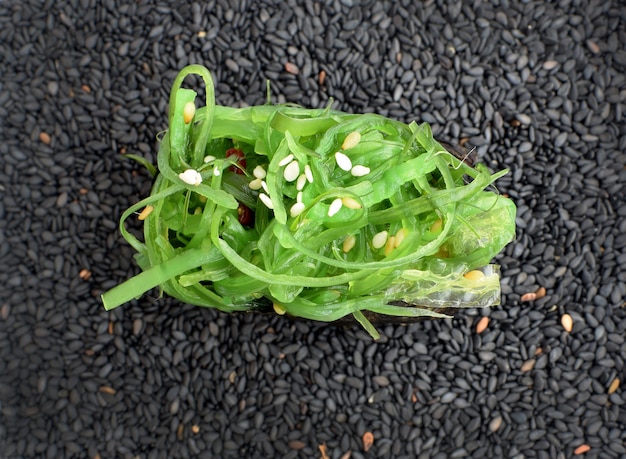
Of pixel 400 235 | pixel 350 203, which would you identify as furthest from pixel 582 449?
pixel 350 203

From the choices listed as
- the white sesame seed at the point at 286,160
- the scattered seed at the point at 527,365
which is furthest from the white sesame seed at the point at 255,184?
the scattered seed at the point at 527,365

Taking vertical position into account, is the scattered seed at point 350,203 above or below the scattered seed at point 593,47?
above

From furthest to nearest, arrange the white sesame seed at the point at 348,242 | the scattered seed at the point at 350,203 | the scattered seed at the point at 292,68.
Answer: the scattered seed at the point at 292,68 < the white sesame seed at the point at 348,242 < the scattered seed at the point at 350,203

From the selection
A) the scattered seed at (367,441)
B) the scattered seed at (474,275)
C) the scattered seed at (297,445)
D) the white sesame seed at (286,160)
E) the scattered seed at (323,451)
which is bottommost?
the scattered seed at (323,451)

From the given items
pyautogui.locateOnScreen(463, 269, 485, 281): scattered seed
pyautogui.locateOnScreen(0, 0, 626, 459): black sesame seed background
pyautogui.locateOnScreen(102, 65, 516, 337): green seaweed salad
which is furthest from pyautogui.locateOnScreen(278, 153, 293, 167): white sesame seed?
pyautogui.locateOnScreen(0, 0, 626, 459): black sesame seed background

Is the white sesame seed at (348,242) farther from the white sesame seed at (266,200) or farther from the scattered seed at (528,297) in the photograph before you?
the scattered seed at (528,297)

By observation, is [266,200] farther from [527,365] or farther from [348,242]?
[527,365]
